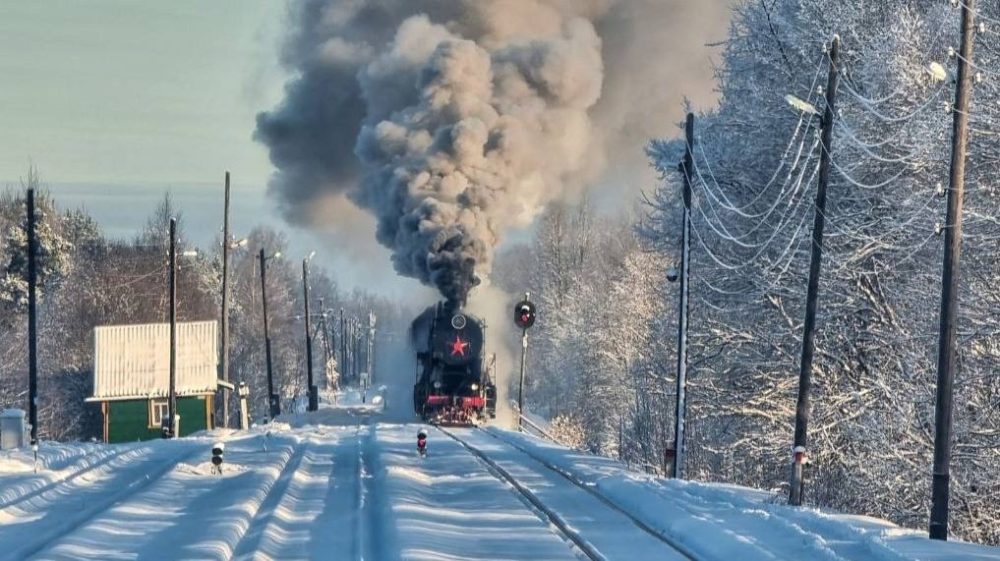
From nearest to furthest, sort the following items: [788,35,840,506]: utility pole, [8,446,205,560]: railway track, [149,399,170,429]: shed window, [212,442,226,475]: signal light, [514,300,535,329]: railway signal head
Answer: [8,446,205,560]: railway track < [788,35,840,506]: utility pole < [212,442,226,475]: signal light < [514,300,535,329]: railway signal head < [149,399,170,429]: shed window

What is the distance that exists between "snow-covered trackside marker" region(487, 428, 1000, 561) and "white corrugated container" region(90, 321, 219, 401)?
124ft

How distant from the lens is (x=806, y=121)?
32.8 metres

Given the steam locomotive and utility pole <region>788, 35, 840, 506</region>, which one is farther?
the steam locomotive

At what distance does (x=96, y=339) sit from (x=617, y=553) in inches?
1893

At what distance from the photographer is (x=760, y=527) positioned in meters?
17.9

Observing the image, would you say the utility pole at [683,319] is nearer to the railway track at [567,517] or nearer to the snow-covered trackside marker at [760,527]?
the railway track at [567,517]

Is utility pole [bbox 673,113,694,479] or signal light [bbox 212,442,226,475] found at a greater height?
utility pole [bbox 673,113,694,479]

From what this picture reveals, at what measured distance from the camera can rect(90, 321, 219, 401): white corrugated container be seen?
59656 millimetres

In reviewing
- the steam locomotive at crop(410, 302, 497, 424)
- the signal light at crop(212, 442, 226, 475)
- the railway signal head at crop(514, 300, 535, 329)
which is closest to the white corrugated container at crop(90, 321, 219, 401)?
the steam locomotive at crop(410, 302, 497, 424)

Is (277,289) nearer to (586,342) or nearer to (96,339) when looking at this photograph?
(586,342)

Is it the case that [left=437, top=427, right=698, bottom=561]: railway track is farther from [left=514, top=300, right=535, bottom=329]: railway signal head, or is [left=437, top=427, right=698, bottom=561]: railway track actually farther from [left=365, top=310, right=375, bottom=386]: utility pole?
[left=365, top=310, right=375, bottom=386]: utility pole

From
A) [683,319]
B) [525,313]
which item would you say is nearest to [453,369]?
[525,313]

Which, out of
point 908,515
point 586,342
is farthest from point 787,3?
point 586,342

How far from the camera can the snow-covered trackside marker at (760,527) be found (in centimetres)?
1558
